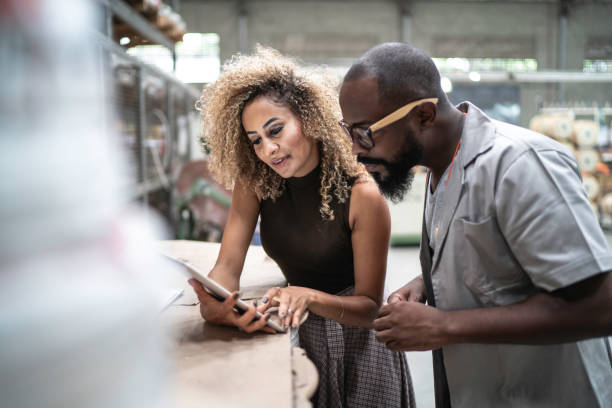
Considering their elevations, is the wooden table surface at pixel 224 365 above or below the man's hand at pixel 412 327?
below

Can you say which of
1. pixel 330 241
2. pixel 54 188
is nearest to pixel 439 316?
pixel 330 241

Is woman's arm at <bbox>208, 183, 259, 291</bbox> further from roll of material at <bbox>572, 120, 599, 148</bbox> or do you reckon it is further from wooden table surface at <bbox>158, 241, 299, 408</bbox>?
roll of material at <bbox>572, 120, 599, 148</bbox>

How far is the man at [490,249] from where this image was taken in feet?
3.17

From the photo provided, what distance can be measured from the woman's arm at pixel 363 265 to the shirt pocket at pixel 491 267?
0.47 meters

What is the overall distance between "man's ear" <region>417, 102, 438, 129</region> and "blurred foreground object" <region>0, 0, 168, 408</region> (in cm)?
98

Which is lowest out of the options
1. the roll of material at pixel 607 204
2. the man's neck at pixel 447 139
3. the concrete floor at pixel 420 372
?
the concrete floor at pixel 420 372

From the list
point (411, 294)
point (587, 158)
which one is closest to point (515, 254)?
point (411, 294)

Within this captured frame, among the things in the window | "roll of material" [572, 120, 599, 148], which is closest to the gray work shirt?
"roll of material" [572, 120, 599, 148]

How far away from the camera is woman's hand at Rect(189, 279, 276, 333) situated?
1315 mm

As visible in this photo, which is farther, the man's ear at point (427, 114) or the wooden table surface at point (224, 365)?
the man's ear at point (427, 114)

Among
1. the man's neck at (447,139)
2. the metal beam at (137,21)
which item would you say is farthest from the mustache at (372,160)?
the metal beam at (137,21)

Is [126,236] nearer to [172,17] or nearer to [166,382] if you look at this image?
[166,382]

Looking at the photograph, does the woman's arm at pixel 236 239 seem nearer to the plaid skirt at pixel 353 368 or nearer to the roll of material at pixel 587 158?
the plaid skirt at pixel 353 368

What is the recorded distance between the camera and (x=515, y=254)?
104 cm
